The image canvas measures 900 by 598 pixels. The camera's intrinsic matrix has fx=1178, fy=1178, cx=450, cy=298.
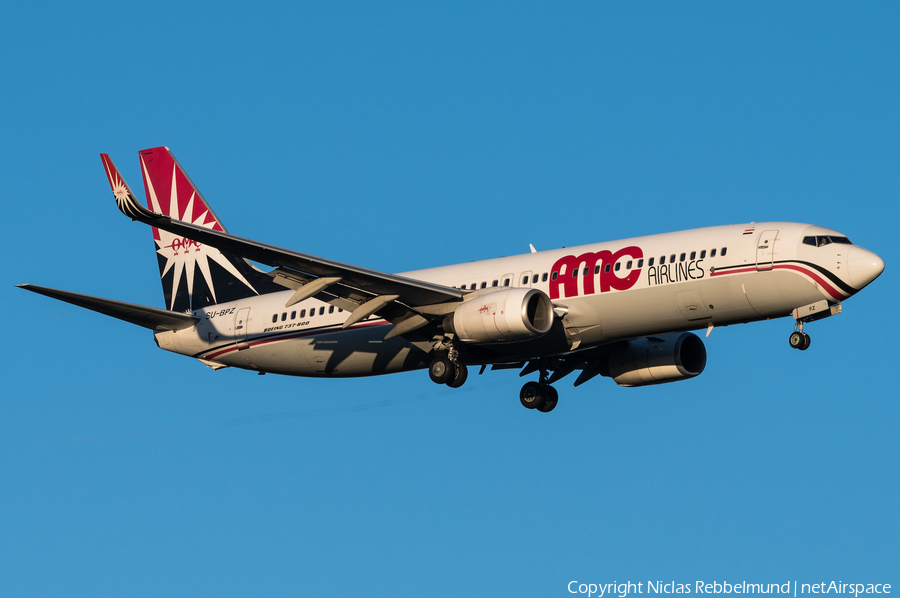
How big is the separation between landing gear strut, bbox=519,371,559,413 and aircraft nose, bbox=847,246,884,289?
12.7 meters

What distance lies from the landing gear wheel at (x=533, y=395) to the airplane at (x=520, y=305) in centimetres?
5

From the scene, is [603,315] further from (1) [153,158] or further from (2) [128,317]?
(1) [153,158]

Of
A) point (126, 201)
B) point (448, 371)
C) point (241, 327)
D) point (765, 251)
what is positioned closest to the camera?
point (126, 201)

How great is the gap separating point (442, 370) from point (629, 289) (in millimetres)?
6714

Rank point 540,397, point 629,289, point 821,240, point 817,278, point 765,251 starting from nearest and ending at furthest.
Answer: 1. point 817,278
2. point 821,240
3. point 765,251
4. point 629,289
5. point 540,397

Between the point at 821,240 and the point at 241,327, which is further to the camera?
the point at 241,327

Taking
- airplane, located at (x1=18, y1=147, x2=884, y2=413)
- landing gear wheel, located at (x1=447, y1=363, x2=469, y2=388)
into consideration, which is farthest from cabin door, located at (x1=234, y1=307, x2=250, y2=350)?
landing gear wheel, located at (x1=447, y1=363, x2=469, y2=388)

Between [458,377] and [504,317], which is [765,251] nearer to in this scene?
[504,317]

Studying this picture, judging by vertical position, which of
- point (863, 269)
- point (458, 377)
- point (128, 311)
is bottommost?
point (458, 377)

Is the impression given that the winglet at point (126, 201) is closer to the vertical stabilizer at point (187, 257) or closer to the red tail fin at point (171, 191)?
the vertical stabilizer at point (187, 257)

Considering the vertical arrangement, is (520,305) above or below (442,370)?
above

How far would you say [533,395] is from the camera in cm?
4338

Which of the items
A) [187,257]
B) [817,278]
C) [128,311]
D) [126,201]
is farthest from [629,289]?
[187,257]

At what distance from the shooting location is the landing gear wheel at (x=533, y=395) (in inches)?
1702
